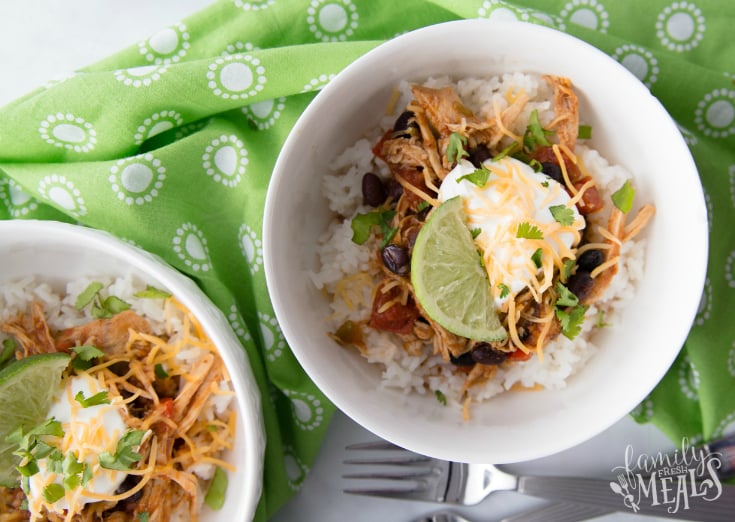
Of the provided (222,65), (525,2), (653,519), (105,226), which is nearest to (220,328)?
(105,226)

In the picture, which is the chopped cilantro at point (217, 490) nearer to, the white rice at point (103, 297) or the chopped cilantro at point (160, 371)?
the white rice at point (103, 297)

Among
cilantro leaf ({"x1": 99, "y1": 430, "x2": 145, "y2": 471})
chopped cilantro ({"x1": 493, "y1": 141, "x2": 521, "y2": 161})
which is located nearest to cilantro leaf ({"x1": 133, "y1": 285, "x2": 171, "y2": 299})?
Answer: cilantro leaf ({"x1": 99, "y1": 430, "x2": 145, "y2": 471})

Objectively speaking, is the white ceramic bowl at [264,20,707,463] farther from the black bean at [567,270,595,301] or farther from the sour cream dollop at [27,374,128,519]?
the sour cream dollop at [27,374,128,519]

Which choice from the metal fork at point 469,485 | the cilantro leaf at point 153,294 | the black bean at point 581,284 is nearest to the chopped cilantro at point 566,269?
the black bean at point 581,284

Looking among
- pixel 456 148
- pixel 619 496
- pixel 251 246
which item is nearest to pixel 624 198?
pixel 456 148

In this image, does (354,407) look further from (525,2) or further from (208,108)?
(525,2)

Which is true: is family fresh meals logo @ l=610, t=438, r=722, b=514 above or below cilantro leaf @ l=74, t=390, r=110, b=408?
below
